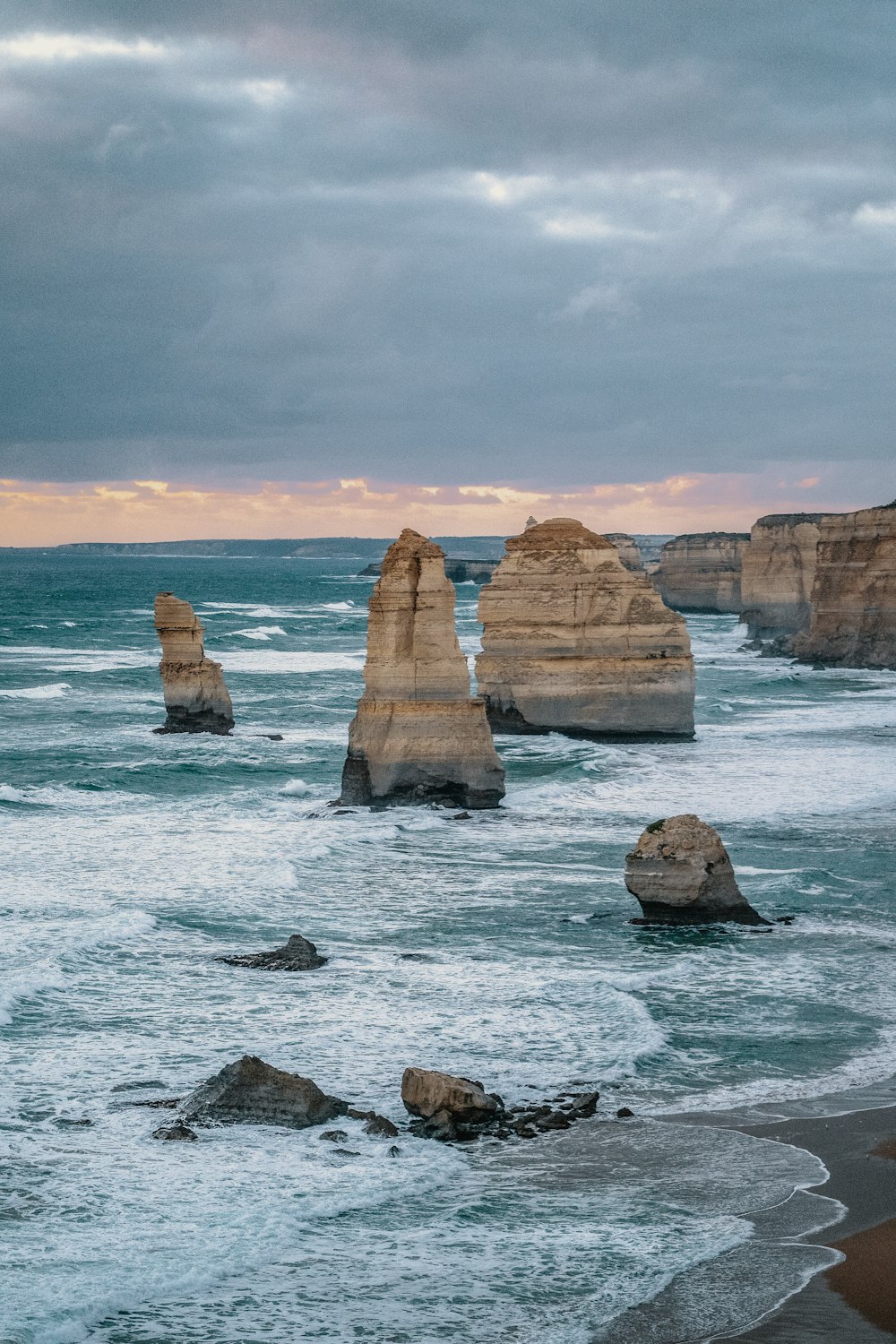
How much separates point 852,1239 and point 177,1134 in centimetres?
670

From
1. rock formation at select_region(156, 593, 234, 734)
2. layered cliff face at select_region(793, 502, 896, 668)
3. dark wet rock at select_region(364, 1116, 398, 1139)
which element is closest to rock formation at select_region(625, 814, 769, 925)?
dark wet rock at select_region(364, 1116, 398, 1139)

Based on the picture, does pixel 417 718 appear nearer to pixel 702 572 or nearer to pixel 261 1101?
pixel 261 1101

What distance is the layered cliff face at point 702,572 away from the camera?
132 meters

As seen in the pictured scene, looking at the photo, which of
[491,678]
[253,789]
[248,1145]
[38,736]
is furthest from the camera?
[38,736]

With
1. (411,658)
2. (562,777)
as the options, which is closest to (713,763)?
(562,777)

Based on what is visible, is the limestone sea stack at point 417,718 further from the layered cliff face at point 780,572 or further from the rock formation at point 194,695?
the layered cliff face at point 780,572

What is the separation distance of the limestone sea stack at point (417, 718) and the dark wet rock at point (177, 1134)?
64.0 ft

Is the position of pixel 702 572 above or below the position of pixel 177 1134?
above

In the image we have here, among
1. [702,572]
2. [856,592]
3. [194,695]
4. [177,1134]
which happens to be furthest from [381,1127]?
[702,572]

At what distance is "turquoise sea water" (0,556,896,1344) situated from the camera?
43.3 feet

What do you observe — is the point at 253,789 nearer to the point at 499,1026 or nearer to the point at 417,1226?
the point at 499,1026

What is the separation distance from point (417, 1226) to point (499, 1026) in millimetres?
5928

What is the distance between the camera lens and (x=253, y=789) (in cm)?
4025

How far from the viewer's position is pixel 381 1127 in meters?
16.5
